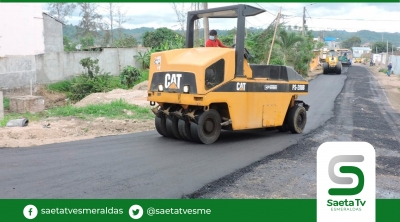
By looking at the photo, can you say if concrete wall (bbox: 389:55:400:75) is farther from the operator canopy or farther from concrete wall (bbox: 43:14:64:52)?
the operator canopy

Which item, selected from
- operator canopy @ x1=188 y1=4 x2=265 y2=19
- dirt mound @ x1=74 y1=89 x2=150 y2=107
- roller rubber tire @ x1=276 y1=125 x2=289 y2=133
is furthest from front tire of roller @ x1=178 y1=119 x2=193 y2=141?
dirt mound @ x1=74 y1=89 x2=150 y2=107

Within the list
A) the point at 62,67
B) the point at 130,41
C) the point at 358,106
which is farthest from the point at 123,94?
the point at 130,41

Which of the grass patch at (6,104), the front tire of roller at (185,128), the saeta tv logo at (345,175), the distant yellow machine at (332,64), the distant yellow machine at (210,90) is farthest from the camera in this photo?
the distant yellow machine at (332,64)

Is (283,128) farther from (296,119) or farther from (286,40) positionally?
(286,40)

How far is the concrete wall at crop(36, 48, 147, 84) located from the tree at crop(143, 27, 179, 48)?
9.49 meters

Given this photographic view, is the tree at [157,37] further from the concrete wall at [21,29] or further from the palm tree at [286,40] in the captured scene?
the concrete wall at [21,29]

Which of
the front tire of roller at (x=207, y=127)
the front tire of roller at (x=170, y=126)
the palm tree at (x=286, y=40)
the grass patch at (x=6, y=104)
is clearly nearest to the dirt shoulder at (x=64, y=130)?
the front tire of roller at (x=170, y=126)

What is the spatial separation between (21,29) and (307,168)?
16477 mm

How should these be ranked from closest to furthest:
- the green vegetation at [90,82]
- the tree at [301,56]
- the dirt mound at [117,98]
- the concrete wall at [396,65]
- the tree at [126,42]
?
1. the dirt mound at [117,98]
2. the green vegetation at [90,82]
3. the tree at [126,42]
4. the tree at [301,56]
5. the concrete wall at [396,65]

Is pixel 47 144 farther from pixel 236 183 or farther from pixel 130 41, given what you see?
pixel 130 41

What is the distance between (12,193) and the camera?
5.39m

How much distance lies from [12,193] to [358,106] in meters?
15.4

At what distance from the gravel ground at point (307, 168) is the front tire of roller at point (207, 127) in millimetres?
1454

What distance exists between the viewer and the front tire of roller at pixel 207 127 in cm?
870
